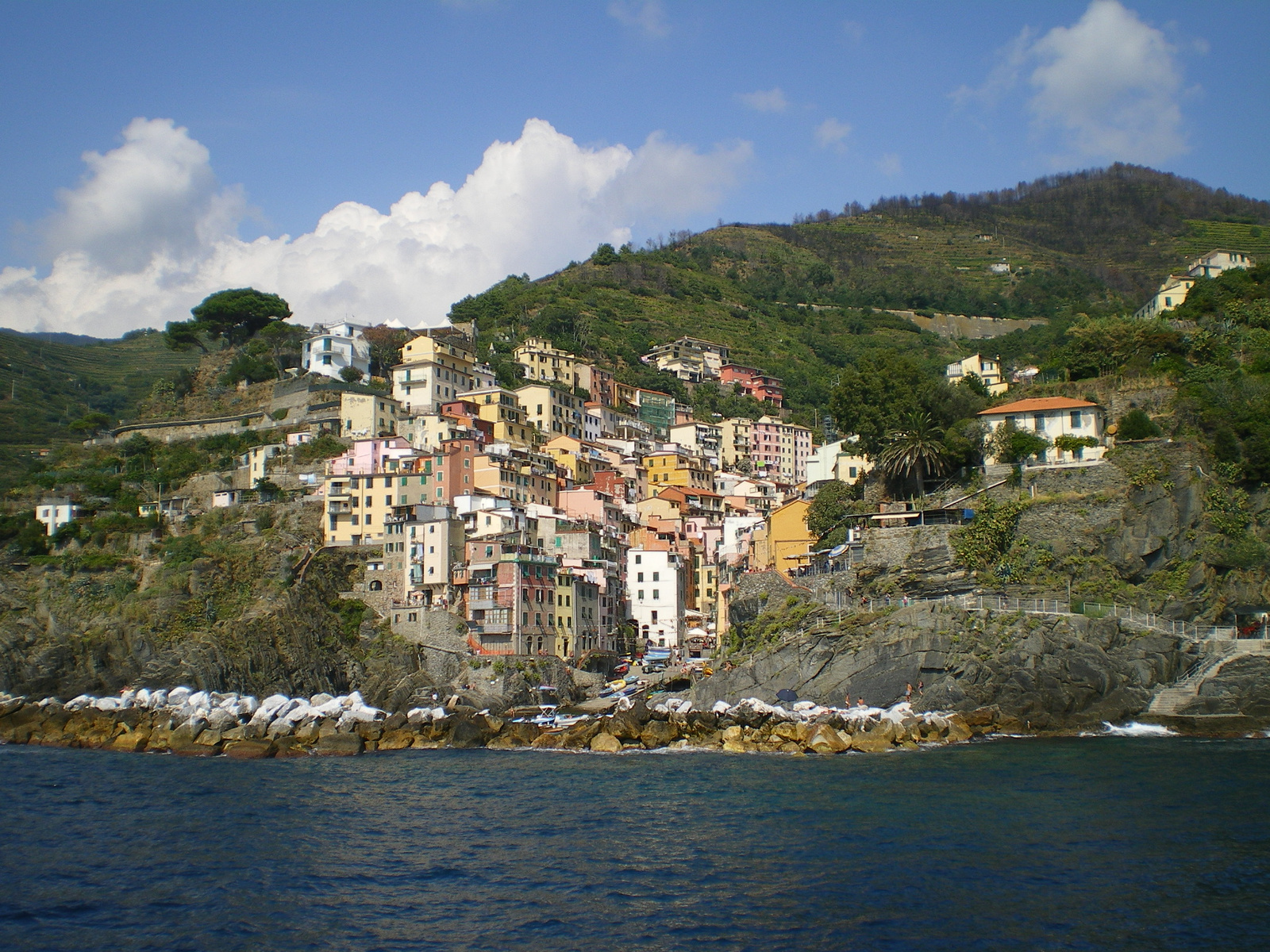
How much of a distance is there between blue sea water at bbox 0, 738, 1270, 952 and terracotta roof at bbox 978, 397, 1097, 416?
1934 centimetres

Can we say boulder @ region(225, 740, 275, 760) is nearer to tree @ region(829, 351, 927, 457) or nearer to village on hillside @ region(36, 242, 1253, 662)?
village on hillside @ region(36, 242, 1253, 662)

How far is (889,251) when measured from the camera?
19400cm

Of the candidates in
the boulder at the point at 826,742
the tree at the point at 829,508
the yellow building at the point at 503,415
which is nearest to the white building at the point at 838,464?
the tree at the point at 829,508

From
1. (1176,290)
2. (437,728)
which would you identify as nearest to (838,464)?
(1176,290)

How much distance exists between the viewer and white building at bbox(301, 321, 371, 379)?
280 feet

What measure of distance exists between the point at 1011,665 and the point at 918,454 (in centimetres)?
1369

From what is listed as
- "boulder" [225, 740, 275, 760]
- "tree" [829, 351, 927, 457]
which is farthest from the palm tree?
"boulder" [225, 740, 275, 760]

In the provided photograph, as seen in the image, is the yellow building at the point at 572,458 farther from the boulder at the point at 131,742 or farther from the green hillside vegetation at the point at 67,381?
the green hillside vegetation at the point at 67,381

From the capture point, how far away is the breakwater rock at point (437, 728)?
1603 inches

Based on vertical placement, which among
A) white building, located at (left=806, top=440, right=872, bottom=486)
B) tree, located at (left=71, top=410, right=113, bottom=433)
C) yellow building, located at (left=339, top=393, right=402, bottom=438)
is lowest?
white building, located at (left=806, top=440, right=872, bottom=486)

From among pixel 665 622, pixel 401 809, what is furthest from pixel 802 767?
pixel 665 622

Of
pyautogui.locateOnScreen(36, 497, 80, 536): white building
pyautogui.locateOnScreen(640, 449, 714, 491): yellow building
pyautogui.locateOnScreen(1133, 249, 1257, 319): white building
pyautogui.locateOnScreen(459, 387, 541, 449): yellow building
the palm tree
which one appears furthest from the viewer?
pyautogui.locateOnScreen(640, 449, 714, 491): yellow building

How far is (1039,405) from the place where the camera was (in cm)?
5188

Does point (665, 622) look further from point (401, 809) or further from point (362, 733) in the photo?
point (401, 809)
